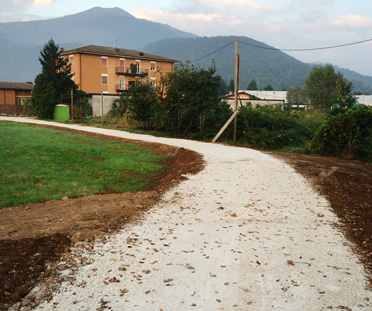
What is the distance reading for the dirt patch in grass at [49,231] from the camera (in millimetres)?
4270

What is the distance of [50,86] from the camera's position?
125ft

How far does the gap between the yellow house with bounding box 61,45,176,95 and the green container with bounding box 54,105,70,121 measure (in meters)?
16.4

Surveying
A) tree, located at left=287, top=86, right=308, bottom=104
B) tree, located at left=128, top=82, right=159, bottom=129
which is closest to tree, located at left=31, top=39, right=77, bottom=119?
tree, located at left=128, top=82, right=159, bottom=129

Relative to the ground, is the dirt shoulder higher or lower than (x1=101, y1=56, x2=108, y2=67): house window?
lower

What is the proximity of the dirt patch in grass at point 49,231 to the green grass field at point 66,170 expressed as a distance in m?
1.31

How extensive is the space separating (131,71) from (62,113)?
24107mm

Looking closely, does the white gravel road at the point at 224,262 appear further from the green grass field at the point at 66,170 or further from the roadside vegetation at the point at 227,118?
the roadside vegetation at the point at 227,118

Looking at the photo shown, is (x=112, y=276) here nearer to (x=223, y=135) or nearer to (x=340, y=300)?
(x=340, y=300)

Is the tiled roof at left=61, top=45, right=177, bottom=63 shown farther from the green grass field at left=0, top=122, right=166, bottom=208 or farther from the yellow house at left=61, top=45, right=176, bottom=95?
the green grass field at left=0, top=122, right=166, bottom=208

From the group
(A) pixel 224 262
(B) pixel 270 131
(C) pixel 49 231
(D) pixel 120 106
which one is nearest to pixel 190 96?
(B) pixel 270 131

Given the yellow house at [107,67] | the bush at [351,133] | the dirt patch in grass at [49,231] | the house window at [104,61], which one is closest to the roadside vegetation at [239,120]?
the bush at [351,133]

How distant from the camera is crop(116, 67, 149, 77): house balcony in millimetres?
57188

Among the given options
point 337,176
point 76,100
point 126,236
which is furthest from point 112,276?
point 76,100

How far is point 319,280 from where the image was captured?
14.6ft
